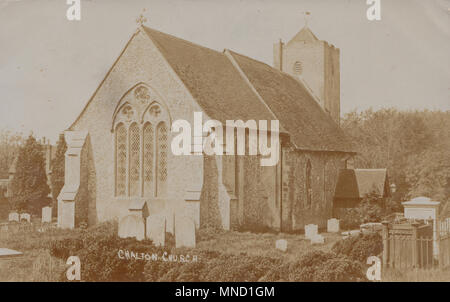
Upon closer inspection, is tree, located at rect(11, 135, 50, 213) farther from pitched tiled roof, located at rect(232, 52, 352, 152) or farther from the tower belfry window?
the tower belfry window

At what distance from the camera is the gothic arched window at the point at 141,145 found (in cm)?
1552

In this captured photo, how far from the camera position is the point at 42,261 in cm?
1291

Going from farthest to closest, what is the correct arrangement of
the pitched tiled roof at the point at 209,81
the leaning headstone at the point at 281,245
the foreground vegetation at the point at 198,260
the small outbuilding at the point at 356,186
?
the pitched tiled roof at the point at 209,81, the small outbuilding at the point at 356,186, the leaning headstone at the point at 281,245, the foreground vegetation at the point at 198,260

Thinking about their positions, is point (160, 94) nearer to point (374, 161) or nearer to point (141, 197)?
point (141, 197)

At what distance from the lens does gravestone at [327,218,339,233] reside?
49.1ft

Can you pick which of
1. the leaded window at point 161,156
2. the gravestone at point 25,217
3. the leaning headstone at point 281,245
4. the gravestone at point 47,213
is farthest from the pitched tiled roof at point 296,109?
the gravestone at point 25,217

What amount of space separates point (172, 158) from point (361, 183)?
650 cm

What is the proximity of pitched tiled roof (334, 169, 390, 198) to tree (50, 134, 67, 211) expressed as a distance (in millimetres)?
9200

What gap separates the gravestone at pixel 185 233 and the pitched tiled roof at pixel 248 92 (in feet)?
11.0

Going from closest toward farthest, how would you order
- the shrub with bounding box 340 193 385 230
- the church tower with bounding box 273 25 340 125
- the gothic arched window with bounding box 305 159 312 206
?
the shrub with bounding box 340 193 385 230 → the church tower with bounding box 273 25 340 125 → the gothic arched window with bounding box 305 159 312 206

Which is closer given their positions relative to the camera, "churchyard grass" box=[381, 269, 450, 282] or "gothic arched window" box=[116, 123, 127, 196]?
"churchyard grass" box=[381, 269, 450, 282]

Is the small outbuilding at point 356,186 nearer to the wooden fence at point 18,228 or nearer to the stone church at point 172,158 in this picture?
the stone church at point 172,158

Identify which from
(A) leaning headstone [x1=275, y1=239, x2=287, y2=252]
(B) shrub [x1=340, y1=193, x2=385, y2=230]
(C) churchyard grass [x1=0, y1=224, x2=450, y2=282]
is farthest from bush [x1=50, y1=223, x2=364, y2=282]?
(B) shrub [x1=340, y1=193, x2=385, y2=230]
